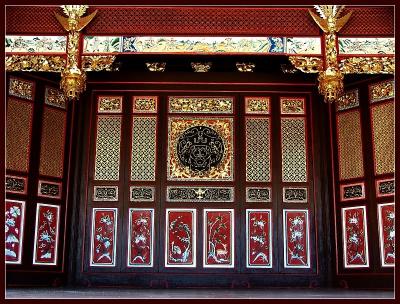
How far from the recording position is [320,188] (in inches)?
345

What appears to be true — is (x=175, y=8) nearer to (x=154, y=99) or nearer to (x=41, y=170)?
(x=154, y=99)

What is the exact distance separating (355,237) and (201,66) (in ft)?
10.9

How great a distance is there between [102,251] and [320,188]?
131 inches

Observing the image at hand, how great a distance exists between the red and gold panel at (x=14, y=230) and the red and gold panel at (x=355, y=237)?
4555 millimetres

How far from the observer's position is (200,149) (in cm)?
893

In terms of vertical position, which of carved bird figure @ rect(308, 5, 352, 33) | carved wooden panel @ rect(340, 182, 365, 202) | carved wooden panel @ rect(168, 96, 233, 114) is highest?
carved bird figure @ rect(308, 5, 352, 33)

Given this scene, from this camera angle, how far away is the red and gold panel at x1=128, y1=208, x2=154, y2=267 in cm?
849

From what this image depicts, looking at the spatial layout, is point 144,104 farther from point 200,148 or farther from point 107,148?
point 200,148

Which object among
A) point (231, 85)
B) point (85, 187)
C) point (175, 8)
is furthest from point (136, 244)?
point (175, 8)

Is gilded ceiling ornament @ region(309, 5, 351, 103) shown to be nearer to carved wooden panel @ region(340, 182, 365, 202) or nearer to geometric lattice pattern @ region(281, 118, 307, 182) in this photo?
geometric lattice pattern @ region(281, 118, 307, 182)

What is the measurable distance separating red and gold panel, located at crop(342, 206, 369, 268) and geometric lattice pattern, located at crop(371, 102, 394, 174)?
2.19ft

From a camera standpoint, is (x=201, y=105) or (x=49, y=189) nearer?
(x=49, y=189)

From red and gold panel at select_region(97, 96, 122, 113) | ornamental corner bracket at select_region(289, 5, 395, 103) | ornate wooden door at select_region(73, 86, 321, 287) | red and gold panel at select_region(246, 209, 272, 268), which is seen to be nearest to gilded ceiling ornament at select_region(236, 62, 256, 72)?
ornate wooden door at select_region(73, 86, 321, 287)

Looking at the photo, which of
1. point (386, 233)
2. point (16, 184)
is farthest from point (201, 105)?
point (386, 233)
